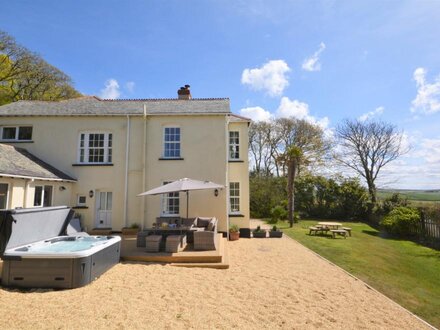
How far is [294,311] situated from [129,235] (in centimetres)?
998

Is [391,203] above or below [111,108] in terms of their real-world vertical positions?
below

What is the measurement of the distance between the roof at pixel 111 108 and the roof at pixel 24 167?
102 inches

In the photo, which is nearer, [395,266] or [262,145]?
[395,266]

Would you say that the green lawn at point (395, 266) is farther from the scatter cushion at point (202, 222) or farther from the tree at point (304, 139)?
the tree at point (304, 139)

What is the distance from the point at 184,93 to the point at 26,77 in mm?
17955

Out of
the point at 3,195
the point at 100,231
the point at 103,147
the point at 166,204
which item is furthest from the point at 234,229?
the point at 3,195

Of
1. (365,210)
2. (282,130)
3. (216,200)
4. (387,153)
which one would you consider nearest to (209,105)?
(216,200)

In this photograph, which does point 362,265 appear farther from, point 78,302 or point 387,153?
point 387,153

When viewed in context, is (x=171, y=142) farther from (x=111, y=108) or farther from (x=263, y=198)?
(x=263, y=198)

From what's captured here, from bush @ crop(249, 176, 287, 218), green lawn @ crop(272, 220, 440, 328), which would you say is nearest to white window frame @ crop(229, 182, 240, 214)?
green lawn @ crop(272, 220, 440, 328)

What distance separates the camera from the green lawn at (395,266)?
21.5ft

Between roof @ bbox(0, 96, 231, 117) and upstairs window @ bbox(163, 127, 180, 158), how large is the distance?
105 cm

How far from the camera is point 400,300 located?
21.0 feet

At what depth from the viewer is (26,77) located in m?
25.5
